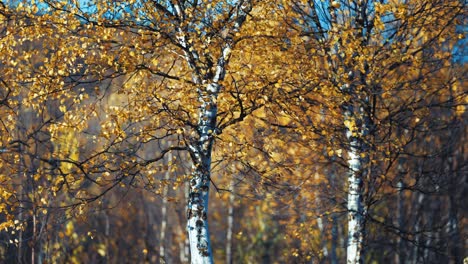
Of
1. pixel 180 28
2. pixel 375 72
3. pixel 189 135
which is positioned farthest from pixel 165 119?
pixel 375 72

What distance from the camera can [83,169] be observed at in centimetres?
1067

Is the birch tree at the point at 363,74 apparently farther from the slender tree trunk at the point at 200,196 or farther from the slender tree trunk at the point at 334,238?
the slender tree trunk at the point at 200,196

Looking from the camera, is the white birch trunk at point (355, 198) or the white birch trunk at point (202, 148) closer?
the white birch trunk at point (202, 148)

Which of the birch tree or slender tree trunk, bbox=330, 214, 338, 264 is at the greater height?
the birch tree

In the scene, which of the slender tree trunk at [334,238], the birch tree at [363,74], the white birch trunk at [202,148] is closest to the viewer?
the white birch trunk at [202,148]

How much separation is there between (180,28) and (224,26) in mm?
855

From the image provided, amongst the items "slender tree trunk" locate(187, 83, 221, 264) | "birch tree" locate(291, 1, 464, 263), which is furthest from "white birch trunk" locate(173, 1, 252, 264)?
"birch tree" locate(291, 1, 464, 263)

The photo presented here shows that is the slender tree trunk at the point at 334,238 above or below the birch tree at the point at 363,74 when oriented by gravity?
below

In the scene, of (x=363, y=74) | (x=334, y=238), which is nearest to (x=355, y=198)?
(x=363, y=74)

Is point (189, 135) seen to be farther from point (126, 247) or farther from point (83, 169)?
point (126, 247)

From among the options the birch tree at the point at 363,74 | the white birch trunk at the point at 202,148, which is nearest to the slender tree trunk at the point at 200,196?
the white birch trunk at the point at 202,148

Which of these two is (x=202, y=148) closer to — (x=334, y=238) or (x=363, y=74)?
(x=363, y=74)

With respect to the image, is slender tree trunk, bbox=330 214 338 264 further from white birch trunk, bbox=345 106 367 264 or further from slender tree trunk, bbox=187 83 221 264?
slender tree trunk, bbox=187 83 221 264

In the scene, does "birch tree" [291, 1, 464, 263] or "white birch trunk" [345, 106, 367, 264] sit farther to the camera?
"white birch trunk" [345, 106, 367, 264]
